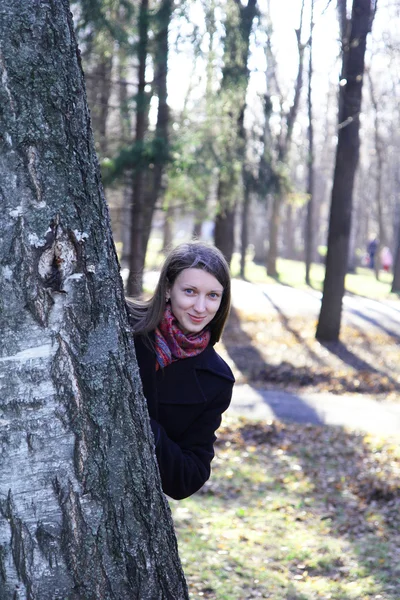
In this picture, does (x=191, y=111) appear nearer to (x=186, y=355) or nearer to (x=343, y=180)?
(x=343, y=180)

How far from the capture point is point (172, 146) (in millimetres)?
12898

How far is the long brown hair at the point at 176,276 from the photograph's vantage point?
8.98ft

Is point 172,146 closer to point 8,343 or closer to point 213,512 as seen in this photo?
point 213,512

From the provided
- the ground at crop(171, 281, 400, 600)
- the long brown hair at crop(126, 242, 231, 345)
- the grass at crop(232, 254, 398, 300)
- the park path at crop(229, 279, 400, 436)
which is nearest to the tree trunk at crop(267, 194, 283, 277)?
the grass at crop(232, 254, 398, 300)

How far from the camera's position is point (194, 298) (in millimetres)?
2721

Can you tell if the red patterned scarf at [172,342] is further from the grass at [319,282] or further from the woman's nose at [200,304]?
the grass at [319,282]

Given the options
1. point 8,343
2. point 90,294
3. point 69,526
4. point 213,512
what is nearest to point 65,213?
point 90,294

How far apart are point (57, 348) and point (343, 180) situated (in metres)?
13.3

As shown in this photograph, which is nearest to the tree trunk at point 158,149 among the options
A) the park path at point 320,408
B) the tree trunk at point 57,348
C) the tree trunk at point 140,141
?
the tree trunk at point 140,141

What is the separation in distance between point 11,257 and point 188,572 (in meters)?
3.61

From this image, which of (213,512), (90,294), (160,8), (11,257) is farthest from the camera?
(160,8)

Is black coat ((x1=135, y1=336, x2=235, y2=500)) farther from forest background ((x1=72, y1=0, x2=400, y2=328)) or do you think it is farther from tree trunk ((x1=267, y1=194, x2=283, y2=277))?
tree trunk ((x1=267, y1=194, x2=283, y2=277))

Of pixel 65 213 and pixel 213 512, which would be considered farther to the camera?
pixel 213 512

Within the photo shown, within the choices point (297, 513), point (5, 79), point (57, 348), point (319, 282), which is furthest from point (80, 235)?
point (319, 282)
